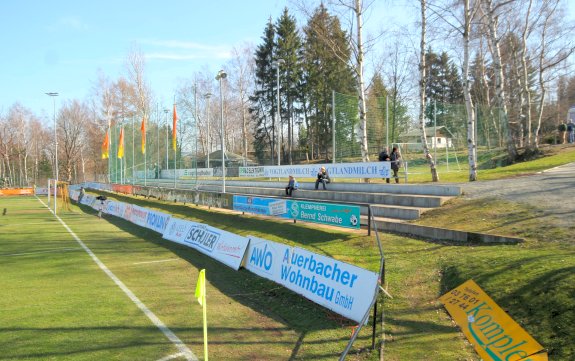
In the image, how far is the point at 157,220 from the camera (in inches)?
768

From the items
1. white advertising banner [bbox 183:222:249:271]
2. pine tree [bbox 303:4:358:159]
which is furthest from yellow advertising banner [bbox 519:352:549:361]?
pine tree [bbox 303:4:358:159]

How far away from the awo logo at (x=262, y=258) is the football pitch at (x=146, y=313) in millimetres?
421

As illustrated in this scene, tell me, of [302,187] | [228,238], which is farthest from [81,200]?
[228,238]

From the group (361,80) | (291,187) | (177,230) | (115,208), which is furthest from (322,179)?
(115,208)

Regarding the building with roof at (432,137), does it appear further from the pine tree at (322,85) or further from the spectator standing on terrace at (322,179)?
the pine tree at (322,85)

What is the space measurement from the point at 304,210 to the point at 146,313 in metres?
7.66

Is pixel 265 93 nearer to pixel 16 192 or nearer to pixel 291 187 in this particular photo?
pixel 291 187

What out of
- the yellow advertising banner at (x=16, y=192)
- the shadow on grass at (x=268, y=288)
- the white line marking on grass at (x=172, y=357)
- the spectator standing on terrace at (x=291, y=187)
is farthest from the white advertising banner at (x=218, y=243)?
the yellow advertising banner at (x=16, y=192)

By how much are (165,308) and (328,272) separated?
342 cm

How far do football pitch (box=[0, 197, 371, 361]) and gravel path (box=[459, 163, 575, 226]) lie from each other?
724cm

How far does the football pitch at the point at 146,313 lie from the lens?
20.7ft

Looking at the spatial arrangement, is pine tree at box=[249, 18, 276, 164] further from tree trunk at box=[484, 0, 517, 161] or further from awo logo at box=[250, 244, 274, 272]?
awo logo at box=[250, 244, 274, 272]

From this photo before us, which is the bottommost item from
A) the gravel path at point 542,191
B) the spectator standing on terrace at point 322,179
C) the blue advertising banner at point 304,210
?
the blue advertising banner at point 304,210

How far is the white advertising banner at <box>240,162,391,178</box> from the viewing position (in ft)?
62.8
